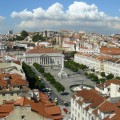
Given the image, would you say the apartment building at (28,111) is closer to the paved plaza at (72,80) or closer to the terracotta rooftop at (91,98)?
the terracotta rooftop at (91,98)

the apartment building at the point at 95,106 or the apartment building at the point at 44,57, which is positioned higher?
the apartment building at the point at 95,106

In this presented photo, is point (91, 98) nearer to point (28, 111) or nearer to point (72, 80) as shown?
point (28, 111)

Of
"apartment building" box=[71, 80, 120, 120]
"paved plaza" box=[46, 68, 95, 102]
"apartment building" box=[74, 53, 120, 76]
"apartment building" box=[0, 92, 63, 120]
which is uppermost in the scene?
"apartment building" box=[0, 92, 63, 120]

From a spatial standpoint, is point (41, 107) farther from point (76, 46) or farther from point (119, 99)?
point (76, 46)

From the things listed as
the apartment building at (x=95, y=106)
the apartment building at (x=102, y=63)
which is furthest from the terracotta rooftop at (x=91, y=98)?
the apartment building at (x=102, y=63)

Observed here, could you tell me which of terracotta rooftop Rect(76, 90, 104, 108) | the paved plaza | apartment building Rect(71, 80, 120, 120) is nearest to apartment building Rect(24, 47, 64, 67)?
the paved plaza

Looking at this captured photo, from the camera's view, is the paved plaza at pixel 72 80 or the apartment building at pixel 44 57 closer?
the paved plaza at pixel 72 80

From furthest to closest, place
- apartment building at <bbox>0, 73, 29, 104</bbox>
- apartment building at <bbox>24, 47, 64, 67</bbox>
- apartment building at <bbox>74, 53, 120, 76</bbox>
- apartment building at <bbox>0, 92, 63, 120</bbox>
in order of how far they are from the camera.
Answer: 1. apartment building at <bbox>24, 47, 64, 67</bbox>
2. apartment building at <bbox>74, 53, 120, 76</bbox>
3. apartment building at <bbox>0, 73, 29, 104</bbox>
4. apartment building at <bbox>0, 92, 63, 120</bbox>

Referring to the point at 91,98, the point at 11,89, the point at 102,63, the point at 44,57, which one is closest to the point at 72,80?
the point at 102,63

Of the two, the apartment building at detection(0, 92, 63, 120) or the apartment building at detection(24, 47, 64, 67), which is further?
the apartment building at detection(24, 47, 64, 67)

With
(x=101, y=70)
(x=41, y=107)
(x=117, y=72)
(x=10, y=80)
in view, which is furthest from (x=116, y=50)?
(x=41, y=107)

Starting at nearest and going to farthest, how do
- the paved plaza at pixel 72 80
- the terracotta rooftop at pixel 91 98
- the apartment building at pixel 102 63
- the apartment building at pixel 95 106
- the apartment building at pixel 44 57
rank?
→ the apartment building at pixel 95 106, the terracotta rooftop at pixel 91 98, the paved plaza at pixel 72 80, the apartment building at pixel 102 63, the apartment building at pixel 44 57

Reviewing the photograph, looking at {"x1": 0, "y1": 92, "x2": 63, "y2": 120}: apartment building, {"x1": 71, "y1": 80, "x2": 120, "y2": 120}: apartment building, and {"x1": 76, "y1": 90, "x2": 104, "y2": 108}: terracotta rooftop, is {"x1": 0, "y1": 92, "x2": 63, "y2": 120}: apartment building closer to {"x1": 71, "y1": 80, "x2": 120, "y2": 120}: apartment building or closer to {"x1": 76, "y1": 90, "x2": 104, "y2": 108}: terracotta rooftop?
{"x1": 71, "y1": 80, "x2": 120, "y2": 120}: apartment building
